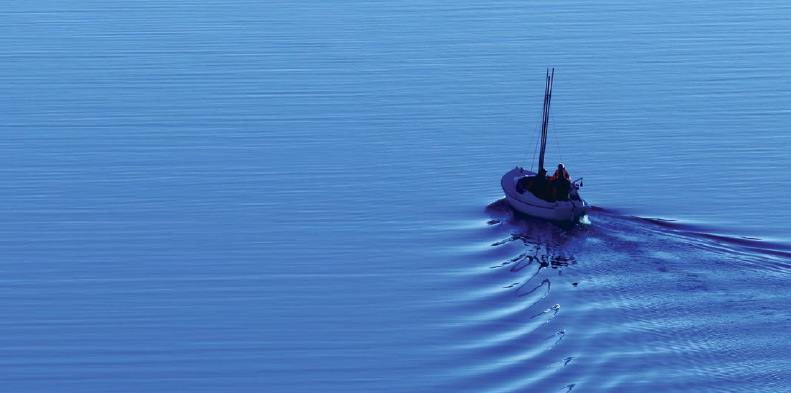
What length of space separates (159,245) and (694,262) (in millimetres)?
17416

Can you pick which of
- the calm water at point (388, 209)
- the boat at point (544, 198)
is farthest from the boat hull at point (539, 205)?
the calm water at point (388, 209)

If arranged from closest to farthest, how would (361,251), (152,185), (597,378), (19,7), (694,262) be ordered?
(597,378), (694,262), (361,251), (152,185), (19,7)

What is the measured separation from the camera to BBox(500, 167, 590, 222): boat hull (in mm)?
41812

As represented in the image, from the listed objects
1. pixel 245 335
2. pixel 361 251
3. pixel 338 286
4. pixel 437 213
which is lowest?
pixel 245 335

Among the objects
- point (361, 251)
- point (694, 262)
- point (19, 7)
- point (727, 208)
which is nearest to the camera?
point (694, 262)

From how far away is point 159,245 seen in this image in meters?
41.9

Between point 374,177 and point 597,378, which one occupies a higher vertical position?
point 374,177

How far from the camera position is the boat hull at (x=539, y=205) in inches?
1646

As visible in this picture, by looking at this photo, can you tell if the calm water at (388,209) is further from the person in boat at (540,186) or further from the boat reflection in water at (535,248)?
the person in boat at (540,186)

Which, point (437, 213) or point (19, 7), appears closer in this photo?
point (437, 213)

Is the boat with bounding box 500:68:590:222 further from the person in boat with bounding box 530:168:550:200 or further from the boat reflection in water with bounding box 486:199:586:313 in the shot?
the boat reflection in water with bounding box 486:199:586:313

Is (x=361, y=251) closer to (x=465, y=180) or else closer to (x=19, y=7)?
(x=465, y=180)

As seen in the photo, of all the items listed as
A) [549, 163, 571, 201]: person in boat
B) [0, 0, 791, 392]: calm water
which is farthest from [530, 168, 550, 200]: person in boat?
[0, 0, 791, 392]: calm water

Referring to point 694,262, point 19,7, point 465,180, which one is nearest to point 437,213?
point 465,180
